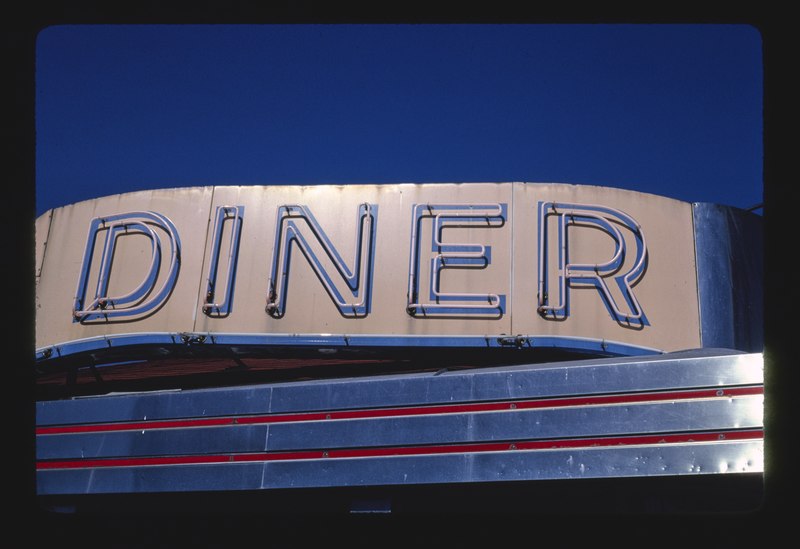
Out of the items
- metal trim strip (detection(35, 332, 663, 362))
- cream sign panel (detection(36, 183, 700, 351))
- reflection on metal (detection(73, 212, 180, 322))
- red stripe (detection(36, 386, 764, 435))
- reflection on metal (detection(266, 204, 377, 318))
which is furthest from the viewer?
reflection on metal (detection(73, 212, 180, 322))

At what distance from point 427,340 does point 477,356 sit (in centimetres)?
60

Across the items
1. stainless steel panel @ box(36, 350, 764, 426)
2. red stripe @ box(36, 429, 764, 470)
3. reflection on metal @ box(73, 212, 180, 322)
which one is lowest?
red stripe @ box(36, 429, 764, 470)

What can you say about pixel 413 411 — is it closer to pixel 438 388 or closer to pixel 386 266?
pixel 438 388

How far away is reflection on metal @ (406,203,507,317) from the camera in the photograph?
882cm

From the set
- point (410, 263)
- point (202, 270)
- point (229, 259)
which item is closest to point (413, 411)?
point (410, 263)

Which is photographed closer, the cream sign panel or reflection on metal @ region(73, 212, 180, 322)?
the cream sign panel

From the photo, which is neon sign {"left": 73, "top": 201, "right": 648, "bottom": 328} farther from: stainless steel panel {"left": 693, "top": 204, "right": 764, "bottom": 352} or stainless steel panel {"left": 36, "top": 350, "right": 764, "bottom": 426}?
stainless steel panel {"left": 36, "top": 350, "right": 764, "bottom": 426}

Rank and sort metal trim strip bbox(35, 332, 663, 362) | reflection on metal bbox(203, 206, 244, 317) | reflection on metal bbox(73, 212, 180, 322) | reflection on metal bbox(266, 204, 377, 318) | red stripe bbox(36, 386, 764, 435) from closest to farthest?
red stripe bbox(36, 386, 764, 435)
metal trim strip bbox(35, 332, 663, 362)
reflection on metal bbox(266, 204, 377, 318)
reflection on metal bbox(203, 206, 244, 317)
reflection on metal bbox(73, 212, 180, 322)

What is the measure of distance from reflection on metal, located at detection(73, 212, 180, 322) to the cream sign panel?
2 centimetres

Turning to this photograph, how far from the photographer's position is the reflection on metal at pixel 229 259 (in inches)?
362

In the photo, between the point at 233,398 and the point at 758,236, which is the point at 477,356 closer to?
the point at 233,398

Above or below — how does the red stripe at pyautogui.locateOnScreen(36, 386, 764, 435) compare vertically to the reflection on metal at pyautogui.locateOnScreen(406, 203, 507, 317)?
below

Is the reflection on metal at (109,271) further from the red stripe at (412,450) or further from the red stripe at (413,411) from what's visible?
the red stripe at (412,450)

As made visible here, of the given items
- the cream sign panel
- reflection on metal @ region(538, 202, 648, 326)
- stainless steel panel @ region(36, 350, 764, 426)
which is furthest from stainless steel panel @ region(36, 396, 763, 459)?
reflection on metal @ region(538, 202, 648, 326)
